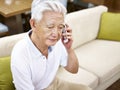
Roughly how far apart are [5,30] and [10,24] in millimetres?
364

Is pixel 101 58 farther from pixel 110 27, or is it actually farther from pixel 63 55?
pixel 63 55

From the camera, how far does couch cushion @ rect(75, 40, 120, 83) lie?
199cm

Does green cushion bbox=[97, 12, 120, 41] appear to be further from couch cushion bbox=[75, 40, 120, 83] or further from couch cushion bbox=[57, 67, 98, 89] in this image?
couch cushion bbox=[57, 67, 98, 89]

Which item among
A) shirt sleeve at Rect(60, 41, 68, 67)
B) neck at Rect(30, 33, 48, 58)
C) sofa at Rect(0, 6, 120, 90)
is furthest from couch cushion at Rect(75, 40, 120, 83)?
neck at Rect(30, 33, 48, 58)

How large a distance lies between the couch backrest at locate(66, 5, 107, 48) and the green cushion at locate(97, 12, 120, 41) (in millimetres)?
65

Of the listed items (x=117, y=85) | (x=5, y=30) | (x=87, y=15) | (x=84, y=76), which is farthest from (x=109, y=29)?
(x=5, y=30)

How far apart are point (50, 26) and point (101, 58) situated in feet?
3.69

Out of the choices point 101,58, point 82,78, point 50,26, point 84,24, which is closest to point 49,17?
point 50,26

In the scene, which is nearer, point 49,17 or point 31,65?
point 49,17

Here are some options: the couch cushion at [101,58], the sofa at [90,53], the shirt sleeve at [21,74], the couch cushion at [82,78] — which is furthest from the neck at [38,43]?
the couch cushion at [101,58]

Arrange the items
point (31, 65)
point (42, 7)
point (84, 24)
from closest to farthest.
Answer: point (42, 7) → point (31, 65) → point (84, 24)

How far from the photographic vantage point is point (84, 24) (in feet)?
7.82

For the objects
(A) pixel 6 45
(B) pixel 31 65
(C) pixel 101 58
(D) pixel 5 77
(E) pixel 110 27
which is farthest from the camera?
(E) pixel 110 27

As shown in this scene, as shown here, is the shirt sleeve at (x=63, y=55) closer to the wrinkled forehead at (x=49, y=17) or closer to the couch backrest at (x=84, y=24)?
the wrinkled forehead at (x=49, y=17)
